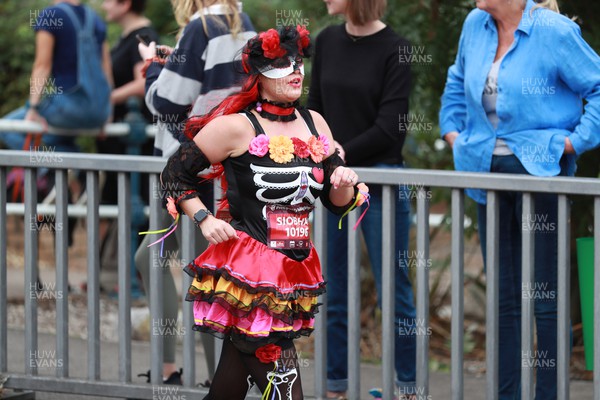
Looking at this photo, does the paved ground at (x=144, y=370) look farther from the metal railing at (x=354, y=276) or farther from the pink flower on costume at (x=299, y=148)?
the pink flower on costume at (x=299, y=148)

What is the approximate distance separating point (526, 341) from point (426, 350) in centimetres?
44

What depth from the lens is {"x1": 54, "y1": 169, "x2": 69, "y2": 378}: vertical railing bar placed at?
18.6 feet

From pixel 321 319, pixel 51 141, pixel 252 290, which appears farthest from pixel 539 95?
pixel 51 141

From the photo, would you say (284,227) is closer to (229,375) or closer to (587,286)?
(229,375)

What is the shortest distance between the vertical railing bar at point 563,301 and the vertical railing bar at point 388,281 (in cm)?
70

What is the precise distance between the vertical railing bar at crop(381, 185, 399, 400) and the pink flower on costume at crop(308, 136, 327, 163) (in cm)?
79

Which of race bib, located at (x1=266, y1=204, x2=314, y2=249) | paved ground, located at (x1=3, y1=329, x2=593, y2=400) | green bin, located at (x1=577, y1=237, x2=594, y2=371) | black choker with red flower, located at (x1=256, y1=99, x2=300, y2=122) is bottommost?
paved ground, located at (x1=3, y1=329, x2=593, y2=400)

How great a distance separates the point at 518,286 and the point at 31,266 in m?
2.15

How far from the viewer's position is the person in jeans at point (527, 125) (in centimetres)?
527

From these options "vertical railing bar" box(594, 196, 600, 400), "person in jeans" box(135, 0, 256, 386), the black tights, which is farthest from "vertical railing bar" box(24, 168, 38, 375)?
"vertical railing bar" box(594, 196, 600, 400)

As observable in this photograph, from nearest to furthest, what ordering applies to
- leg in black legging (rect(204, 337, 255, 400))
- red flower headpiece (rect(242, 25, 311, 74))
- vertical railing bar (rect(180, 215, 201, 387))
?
red flower headpiece (rect(242, 25, 311, 74)), leg in black legging (rect(204, 337, 255, 400)), vertical railing bar (rect(180, 215, 201, 387))

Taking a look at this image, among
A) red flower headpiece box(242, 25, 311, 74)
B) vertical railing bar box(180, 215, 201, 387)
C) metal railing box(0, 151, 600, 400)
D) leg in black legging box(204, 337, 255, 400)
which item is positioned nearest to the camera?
red flower headpiece box(242, 25, 311, 74)

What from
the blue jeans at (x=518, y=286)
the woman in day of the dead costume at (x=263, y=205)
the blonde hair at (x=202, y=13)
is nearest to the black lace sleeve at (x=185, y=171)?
the woman in day of the dead costume at (x=263, y=205)

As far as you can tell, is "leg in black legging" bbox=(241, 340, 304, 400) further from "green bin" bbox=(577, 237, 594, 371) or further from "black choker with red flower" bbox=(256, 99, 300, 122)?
"green bin" bbox=(577, 237, 594, 371)
